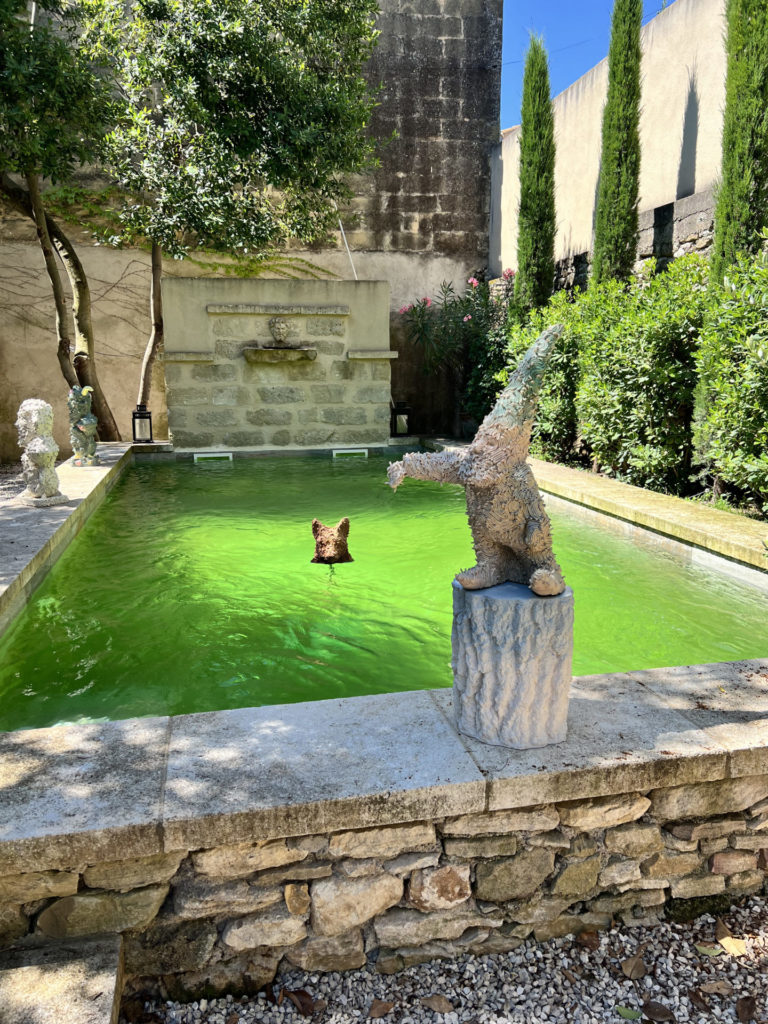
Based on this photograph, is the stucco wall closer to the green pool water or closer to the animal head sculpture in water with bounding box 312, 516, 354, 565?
the green pool water

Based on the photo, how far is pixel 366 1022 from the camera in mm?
1638

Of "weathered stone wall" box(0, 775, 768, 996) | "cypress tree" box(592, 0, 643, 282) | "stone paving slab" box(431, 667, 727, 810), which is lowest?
"weathered stone wall" box(0, 775, 768, 996)

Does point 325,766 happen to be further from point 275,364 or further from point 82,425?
point 275,364

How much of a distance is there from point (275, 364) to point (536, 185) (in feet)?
14.4

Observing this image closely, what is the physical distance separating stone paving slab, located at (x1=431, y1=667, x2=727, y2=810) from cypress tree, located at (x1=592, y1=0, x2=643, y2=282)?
648 centimetres

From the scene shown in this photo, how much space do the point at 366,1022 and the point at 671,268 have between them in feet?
19.4

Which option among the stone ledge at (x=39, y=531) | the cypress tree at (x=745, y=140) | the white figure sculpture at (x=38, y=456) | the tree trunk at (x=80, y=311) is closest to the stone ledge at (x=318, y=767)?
the stone ledge at (x=39, y=531)

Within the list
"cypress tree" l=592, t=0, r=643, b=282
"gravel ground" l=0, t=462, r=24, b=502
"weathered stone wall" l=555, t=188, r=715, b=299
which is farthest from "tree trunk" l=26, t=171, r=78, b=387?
"weathered stone wall" l=555, t=188, r=715, b=299

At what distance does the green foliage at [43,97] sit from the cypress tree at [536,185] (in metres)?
5.38

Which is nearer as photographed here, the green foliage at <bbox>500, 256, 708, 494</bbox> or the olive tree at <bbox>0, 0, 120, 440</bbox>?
the green foliage at <bbox>500, 256, 708, 494</bbox>

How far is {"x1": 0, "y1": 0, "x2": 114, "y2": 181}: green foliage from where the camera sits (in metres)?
6.53

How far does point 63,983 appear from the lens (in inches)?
57.5

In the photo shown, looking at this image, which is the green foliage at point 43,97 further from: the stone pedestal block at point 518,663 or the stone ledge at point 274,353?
the stone pedestal block at point 518,663

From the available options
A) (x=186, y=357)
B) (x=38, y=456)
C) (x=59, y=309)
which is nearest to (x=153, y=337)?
(x=59, y=309)
